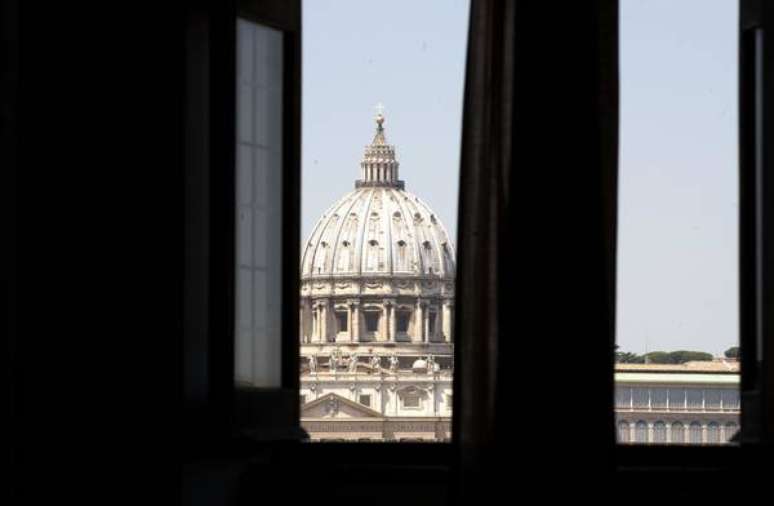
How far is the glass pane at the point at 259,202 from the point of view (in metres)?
3.22

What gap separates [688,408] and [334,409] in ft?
71.5

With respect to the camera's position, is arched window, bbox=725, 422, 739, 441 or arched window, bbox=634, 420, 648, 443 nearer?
arched window, bbox=725, 422, 739, 441

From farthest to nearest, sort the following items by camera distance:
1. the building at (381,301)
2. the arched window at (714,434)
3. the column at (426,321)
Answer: the column at (426,321) < the building at (381,301) < the arched window at (714,434)

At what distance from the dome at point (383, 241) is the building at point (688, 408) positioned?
38.6 meters

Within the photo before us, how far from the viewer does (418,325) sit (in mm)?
45656

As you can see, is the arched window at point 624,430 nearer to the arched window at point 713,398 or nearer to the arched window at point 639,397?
the arched window at point 713,398

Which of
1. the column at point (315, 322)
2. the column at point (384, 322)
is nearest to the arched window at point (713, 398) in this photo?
the column at point (315, 322)

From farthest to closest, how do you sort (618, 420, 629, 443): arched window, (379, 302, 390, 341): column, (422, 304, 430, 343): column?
(379, 302, 390, 341): column < (422, 304, 430, 343): column < (618, 420, 629, 443): arched window

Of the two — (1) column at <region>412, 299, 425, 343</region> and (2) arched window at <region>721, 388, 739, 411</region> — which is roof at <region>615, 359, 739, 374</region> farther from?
(1) column at <region>412, 299, 425, 343</region>

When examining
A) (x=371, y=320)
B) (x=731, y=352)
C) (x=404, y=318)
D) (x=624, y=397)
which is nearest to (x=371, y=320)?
(x=371, y=320)

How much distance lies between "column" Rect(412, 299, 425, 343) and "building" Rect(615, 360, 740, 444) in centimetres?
3925

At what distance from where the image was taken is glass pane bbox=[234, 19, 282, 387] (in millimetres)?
3225
